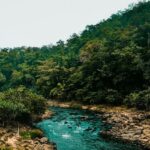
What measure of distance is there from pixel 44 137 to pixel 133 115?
23.4m

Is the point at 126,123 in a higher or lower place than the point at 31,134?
lower

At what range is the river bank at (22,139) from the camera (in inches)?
1916

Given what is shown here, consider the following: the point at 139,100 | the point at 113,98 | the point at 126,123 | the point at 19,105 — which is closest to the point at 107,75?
the point at 113,98

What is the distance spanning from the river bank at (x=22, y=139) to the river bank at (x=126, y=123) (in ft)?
34.8

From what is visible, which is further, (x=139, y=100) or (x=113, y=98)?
(x=113, y=98)

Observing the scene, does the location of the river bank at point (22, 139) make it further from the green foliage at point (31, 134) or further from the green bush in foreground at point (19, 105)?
the green bush in foreground at point (19, 105)

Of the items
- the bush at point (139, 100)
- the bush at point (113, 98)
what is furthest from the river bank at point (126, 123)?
the bush at point (113, 98)

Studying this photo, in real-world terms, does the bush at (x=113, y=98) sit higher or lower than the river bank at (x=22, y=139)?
higher

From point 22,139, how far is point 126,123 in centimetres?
2074

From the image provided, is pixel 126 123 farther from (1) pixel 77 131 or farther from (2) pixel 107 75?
(2) pixel 107 75

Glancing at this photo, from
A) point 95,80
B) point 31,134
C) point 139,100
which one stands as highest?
point 95,80

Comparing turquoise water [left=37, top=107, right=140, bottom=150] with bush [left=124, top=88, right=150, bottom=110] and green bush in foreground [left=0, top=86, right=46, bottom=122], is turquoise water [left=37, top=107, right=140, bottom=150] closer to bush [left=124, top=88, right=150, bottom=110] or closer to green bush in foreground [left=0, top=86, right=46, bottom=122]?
green bush in foreground [left=0, top=86, right=46, bottom=122]

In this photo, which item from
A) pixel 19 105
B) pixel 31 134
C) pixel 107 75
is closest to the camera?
pixel 31 134

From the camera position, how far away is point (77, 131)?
61438mm
